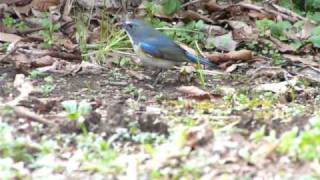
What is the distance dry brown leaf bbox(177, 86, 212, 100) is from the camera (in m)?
6.04

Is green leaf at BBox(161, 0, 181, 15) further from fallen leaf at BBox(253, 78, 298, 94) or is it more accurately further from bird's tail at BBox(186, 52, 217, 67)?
fallen leaf at BBox(253, 78, 298, 94)

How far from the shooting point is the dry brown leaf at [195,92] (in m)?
Result: 6.04

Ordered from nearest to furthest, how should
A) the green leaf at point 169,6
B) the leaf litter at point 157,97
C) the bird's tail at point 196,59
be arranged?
1. the leaf litter at point 157,97
2. the bird's tail at point 196,59
3. the green leaf at point 169,6

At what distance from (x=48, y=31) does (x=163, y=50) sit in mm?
1473

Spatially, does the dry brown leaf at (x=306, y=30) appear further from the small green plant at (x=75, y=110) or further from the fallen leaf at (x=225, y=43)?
the small green plant at (x=75, y=110)

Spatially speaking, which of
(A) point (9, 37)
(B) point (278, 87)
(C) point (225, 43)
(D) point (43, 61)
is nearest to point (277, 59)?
(C) point (225, 43)

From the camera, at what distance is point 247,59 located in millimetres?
7316

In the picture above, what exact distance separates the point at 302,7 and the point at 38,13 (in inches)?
104

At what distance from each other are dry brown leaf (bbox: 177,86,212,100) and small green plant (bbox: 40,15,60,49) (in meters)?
1.56

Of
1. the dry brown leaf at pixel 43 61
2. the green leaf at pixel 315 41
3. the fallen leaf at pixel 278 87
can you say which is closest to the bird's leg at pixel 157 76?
the fallen leaf at pixel 278 87

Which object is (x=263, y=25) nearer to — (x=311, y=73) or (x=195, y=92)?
(x=311, y=73)

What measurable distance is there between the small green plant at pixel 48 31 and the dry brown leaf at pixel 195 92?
1.56 metres

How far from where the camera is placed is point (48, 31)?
7648 mm

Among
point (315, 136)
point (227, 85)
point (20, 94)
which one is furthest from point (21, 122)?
point (227, 85)
